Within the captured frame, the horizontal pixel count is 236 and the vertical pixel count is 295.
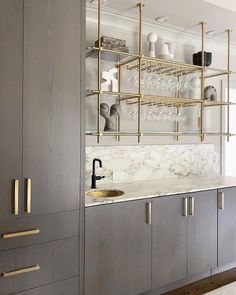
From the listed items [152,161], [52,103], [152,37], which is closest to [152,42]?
[152,37]

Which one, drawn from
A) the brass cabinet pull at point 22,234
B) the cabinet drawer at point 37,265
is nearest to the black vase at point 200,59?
the cabinet drawer at point 37,265

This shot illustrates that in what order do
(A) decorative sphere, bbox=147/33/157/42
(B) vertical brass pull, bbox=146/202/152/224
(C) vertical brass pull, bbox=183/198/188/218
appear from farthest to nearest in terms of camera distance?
(A) decorative sphere, bbox=147/33/157/42 → (C) vertical brass pull, bbox=183/198/188/218 → (B) vertical brass pull, bbox=146/202/152/224

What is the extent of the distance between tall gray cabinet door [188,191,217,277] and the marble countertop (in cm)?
11

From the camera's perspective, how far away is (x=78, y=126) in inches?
81.3

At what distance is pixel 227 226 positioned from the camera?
3.04m

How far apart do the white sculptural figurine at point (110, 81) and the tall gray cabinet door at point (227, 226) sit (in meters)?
1.48

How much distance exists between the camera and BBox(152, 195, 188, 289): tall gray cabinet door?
253 centimetres

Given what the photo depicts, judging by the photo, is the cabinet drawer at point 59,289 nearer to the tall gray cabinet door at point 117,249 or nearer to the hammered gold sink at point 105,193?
the tall gray cabinet door at point 117,249

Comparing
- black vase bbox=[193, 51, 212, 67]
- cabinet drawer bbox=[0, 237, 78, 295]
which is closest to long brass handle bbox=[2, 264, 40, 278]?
cabinet drawer bbox=[0, 237, 78, 295]

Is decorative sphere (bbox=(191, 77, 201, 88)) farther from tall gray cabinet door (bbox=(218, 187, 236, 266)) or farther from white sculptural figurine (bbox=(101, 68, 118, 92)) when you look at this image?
tall gray cabinet door (bbox=(218, 187, 236, 266))

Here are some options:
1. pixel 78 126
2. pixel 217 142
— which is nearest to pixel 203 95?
pixel 217 142

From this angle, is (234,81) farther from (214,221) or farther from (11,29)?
(11,29)

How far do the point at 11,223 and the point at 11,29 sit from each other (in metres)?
1.17

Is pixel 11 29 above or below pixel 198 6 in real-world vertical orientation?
below
